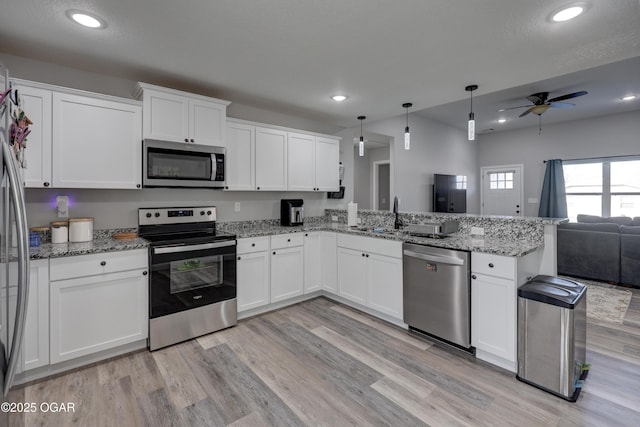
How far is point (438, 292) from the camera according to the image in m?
2.65

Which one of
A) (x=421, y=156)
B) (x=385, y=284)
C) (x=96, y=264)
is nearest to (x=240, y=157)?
(x=96, y=264)

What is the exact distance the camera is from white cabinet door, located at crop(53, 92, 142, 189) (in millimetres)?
2393

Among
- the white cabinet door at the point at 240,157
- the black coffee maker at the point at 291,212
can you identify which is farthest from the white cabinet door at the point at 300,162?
the white cabinet door at the point at 240,157

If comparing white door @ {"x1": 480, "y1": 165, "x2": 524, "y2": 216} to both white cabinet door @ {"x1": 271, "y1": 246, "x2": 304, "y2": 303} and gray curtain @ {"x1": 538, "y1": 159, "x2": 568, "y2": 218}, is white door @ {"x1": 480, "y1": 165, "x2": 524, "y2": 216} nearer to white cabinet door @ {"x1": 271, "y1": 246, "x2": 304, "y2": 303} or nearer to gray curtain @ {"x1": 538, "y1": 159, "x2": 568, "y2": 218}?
gray curtain @ {"x1": 538, "y1": 159, "x2": 568, "y2": 218}

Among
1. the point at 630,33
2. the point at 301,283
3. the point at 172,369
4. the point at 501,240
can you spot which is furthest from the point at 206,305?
the point at 630,33

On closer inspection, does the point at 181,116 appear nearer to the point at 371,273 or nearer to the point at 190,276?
the point at 190,276

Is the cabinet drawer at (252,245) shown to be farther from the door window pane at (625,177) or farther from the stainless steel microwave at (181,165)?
the door window pane at (625,177)

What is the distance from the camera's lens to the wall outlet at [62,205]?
8.50 ft

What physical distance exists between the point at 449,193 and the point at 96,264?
624cm

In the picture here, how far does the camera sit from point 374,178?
8.22 m

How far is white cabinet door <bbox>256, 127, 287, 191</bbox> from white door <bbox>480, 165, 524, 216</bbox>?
6.16 metres

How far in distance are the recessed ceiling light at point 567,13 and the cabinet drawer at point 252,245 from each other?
289 cm

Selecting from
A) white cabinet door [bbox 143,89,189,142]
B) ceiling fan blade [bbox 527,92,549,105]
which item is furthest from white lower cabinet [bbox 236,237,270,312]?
ceiling fan blade [bbox 527,92,549,105]

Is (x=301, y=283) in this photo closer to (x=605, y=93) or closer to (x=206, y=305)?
(x=206, y=305)
